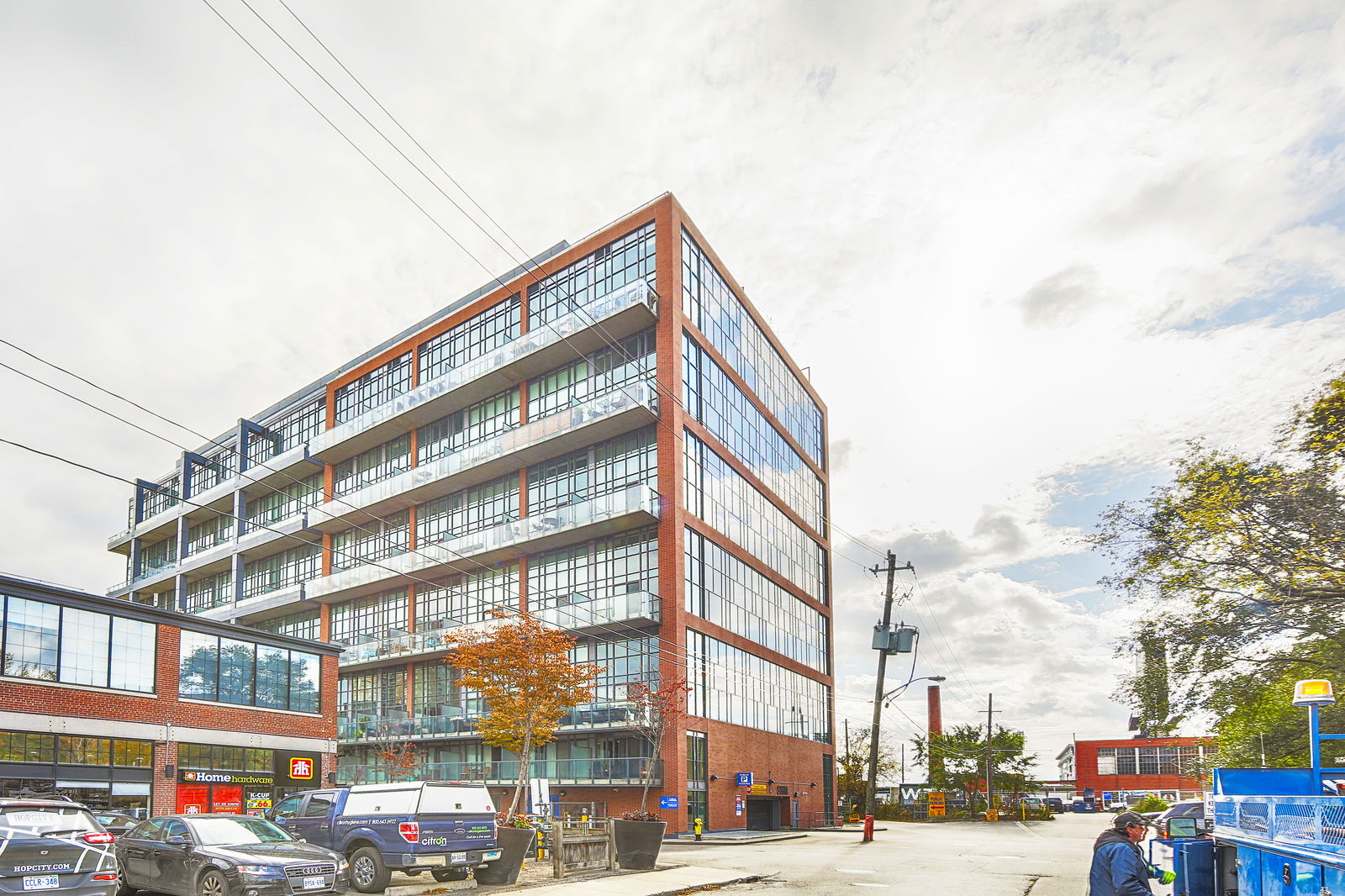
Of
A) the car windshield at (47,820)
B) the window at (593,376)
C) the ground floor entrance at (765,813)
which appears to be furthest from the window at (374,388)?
the car windshield at (47,820)

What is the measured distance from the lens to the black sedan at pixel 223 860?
15.1 metres

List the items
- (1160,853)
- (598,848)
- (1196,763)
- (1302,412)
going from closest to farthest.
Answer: (1160,853) < (1302,412) < (598,848) < (1196,763)

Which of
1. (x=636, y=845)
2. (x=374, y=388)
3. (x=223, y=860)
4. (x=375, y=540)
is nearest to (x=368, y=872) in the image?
(x=223, y=860)

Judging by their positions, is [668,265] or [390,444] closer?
[668,265]

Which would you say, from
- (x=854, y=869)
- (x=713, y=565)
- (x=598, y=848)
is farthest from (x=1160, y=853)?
(x=713, y=565)

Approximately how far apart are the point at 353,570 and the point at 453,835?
139 ft

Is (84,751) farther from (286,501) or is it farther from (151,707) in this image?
(286,501)

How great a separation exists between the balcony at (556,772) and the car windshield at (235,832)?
2379 centimetres

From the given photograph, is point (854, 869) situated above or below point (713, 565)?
below

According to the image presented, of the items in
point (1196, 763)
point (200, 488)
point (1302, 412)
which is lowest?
point (1196, 763)

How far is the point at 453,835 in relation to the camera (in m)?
19.0

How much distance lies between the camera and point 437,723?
5159 centimetres

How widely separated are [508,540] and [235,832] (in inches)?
1346

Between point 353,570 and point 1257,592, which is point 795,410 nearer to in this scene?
point 353,570
